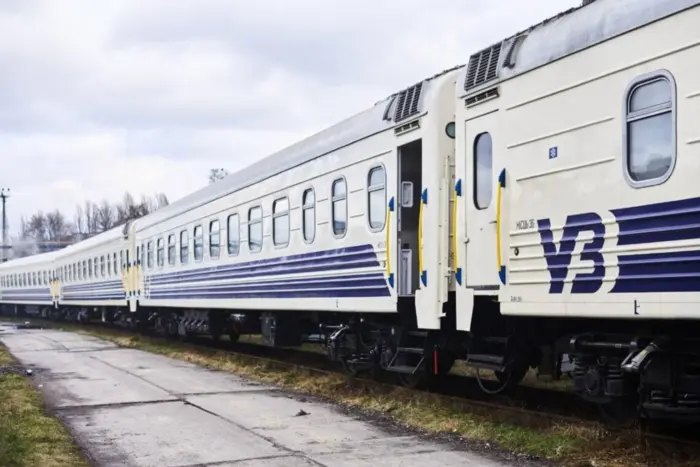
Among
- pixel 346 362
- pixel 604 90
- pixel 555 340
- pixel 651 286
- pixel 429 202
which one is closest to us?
pixel 651 286

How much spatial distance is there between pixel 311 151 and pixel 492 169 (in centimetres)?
538

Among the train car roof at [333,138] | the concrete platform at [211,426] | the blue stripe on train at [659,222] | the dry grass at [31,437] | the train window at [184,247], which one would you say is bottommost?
the concrete platform at [211,426]

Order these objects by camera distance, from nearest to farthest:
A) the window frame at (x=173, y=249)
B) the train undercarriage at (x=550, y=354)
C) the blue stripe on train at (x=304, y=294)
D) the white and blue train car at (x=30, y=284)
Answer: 1. the train undercarriage at (x=550, y=354)
2. the blue stripe on train at (x=304, y=294)
3. the window frame at (x=173, y=249)
4. the white and blue train car at (x=30, y=284)

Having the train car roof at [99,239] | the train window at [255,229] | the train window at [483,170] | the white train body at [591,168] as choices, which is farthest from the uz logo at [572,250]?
the train car roof at [99,239]

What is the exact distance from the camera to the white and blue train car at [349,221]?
989 cm

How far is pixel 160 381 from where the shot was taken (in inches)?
548

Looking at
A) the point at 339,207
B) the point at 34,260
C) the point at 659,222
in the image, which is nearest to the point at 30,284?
the point at 34,260

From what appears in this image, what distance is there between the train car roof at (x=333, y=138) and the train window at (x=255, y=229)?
573 millimetres

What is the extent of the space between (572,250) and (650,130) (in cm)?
125

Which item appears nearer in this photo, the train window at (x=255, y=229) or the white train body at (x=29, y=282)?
the train window at (x=255, y=229)

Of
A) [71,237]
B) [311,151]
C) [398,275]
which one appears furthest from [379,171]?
[71,237]

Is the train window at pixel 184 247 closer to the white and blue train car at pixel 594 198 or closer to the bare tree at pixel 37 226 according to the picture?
the white and blue train car at pixel 594 198

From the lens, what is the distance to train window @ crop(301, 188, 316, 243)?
13.2 meters

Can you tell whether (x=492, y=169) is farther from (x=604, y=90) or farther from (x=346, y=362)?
(x=346, y=362)
